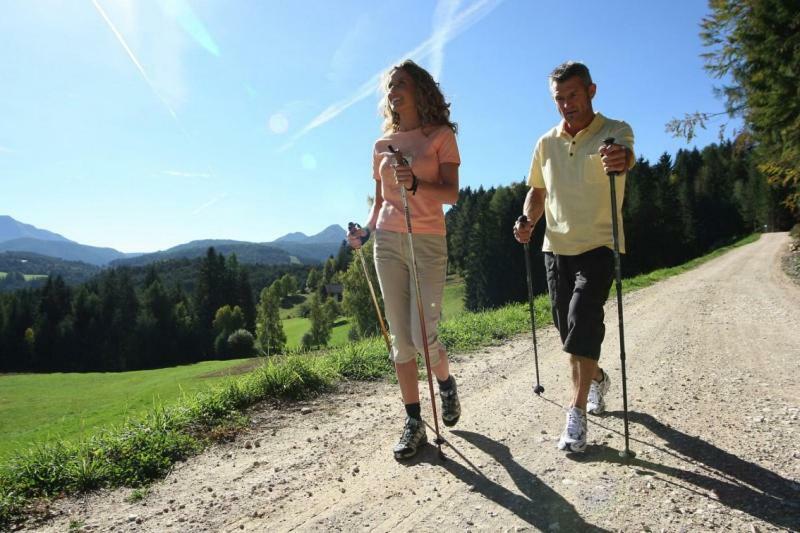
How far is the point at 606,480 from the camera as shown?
9.45ft

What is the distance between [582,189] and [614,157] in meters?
0.45

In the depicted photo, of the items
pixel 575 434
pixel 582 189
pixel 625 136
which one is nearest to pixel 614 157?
pixel 625 136

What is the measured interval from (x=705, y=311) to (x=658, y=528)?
8.54 metres

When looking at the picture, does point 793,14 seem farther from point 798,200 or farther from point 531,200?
point 531,200

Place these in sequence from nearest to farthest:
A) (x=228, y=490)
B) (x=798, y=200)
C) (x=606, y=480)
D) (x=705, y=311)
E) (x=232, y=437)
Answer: (x=606, y=480)
(x=228, y=490)
(x=232, y=437)
(x=705, y=311)
(x=798, y=200)

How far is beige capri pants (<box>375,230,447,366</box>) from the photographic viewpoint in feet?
12.0

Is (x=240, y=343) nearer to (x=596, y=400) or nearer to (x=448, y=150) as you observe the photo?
(x=596, y=400)

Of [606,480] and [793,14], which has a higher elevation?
[793,14]

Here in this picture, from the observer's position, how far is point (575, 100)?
11.3ft

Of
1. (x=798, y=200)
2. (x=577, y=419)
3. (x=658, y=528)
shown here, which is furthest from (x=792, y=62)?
(x=658, y=528)

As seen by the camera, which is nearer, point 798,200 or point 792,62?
point 792,62

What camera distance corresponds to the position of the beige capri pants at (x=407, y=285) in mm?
3650

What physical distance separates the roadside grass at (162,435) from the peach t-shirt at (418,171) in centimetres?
241

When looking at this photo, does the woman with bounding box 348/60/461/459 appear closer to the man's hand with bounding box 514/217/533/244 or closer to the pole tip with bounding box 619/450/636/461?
the man's hand with bounding box 514/217/533/244
